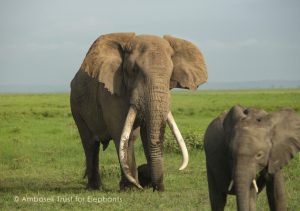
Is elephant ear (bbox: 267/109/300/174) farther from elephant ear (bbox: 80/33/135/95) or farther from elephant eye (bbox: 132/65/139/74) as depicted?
elephant ear (bbox: 80/33/135/95)

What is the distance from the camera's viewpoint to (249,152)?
6.98m

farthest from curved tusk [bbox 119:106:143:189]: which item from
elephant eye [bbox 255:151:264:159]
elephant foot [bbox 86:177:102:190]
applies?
elephant eye [bbox 255:151:264:159]

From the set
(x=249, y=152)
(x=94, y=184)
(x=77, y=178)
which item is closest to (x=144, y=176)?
(x=94, y=184)

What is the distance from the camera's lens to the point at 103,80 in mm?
12016

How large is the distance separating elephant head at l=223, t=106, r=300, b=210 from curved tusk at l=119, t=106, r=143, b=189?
3731 millimetres

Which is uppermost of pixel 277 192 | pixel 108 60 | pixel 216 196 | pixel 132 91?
pixel 108 60

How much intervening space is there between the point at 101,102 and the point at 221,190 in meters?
4.82

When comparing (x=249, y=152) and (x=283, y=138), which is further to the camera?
(x=283, y=138)

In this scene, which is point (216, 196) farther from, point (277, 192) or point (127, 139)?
point (127, 139)

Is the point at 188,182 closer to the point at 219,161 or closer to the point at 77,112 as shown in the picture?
the point at 77,112

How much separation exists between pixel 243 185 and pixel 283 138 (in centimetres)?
95

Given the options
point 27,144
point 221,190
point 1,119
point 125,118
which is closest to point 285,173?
point 125,118

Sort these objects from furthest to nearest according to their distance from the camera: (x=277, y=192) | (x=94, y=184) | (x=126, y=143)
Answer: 1. (x=94, y=184)
2. (x=126, y=143)
3. (x=277, y=192)

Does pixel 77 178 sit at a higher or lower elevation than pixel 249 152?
lower
